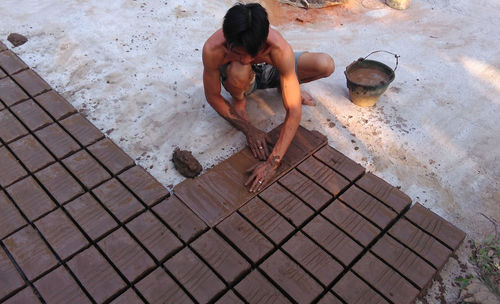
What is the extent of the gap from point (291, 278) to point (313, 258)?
8.4 inches

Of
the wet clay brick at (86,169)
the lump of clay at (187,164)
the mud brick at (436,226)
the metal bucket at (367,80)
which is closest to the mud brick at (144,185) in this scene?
the wet clay brick at (86,169)

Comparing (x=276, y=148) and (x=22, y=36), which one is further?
(x=22, y=36)

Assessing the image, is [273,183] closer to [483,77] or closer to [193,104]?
[193,104]

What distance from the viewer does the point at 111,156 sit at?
3271 millimetres

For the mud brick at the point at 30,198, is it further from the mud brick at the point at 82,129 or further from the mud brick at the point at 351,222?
the mud brick at the point at 351,222

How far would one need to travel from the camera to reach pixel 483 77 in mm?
4531

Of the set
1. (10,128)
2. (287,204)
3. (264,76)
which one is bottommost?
(287,204)

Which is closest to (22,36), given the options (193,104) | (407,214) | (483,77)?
(193,104)

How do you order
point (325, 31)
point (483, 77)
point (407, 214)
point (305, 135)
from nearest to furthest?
1. point (407, 214)
2. point (305, 135)
3. point (483, 77)
4. point (325, 31)

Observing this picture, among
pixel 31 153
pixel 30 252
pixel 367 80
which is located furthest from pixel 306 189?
pixel 31 153

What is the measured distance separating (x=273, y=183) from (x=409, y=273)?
114 centimetres

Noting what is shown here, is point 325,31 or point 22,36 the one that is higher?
point 22,36

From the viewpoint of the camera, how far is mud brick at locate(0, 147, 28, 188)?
311 cm

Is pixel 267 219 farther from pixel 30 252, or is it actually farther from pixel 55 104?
pixel 55 104
